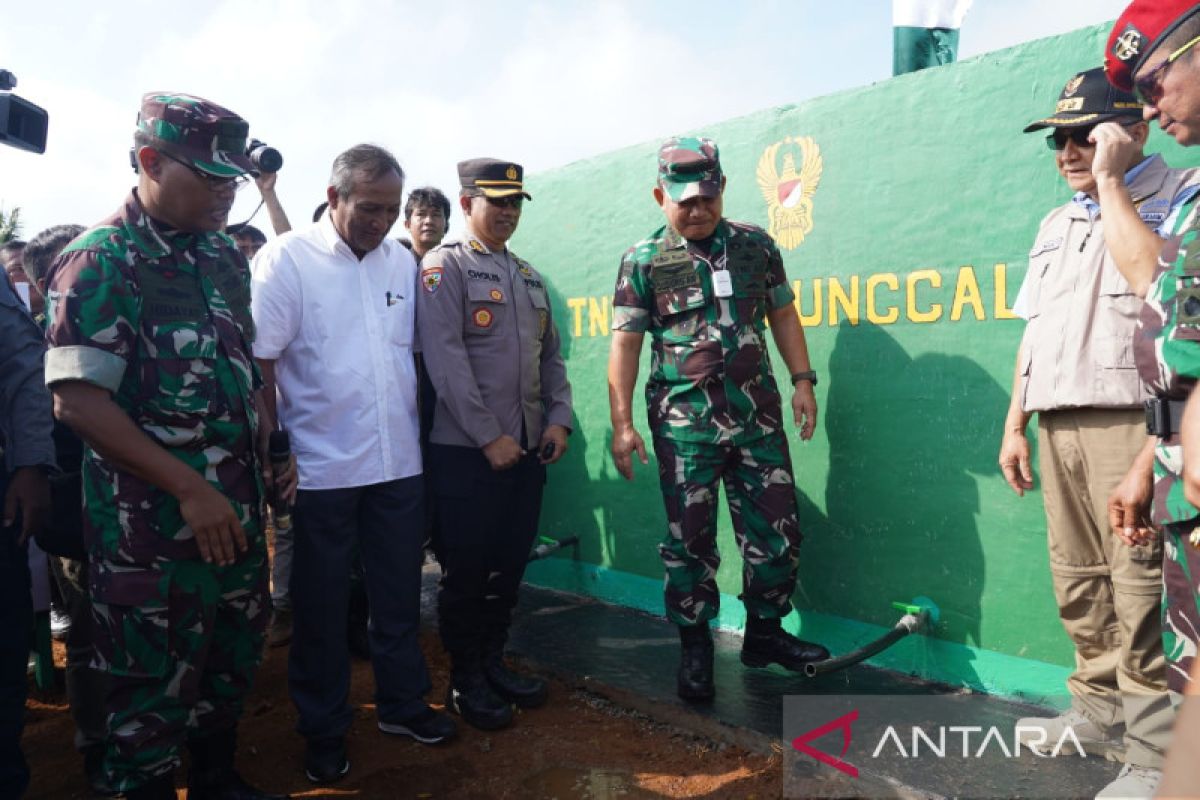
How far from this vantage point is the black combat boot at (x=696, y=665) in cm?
292

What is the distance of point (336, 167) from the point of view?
2533 mm

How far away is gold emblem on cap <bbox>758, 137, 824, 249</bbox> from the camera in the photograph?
3.26m

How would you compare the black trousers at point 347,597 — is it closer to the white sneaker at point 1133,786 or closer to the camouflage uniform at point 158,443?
the camouflage uniform at point 158,443

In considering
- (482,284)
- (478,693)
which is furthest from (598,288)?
(478,693)

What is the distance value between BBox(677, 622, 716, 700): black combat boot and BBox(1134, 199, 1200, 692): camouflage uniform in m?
1.57

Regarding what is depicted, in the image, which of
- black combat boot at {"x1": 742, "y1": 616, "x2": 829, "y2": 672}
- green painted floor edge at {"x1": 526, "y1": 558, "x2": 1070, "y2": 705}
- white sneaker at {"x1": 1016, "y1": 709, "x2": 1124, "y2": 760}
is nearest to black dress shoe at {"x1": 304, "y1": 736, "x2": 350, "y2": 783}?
black combat boot at {"x1": 742, "y1": 616, "x2": 829, "y2": 672}

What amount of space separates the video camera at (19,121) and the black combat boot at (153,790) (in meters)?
2.11

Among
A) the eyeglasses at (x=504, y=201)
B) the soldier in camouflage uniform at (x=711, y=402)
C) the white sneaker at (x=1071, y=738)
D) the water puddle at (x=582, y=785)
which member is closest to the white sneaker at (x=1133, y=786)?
the white sneaker at (x=1071, y=738)

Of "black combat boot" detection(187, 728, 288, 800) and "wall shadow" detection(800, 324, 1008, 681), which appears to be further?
"wall shadow" detection(800, 324, 1008, 681)

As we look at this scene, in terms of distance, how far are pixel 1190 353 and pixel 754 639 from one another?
195cm

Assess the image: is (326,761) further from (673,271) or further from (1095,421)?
(1095,421)

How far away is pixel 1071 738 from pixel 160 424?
280 cm

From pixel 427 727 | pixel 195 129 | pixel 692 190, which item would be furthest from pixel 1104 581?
pixel 195 129

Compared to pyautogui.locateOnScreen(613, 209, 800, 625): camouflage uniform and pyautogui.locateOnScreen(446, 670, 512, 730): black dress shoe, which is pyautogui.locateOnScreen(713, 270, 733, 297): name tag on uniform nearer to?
pyautogui.locateOnScreen(613, 209, 800, 625): camouflage uniform
